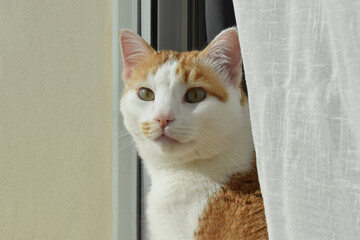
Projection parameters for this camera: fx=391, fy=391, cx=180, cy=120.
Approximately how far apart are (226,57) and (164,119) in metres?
0.21

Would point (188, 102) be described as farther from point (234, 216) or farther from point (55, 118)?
point (55, 118)

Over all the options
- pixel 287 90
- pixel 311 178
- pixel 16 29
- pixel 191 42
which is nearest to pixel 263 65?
pixel 287 90

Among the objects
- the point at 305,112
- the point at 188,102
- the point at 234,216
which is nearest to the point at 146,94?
the point at 188,102

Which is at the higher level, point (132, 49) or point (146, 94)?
point (132, 49)

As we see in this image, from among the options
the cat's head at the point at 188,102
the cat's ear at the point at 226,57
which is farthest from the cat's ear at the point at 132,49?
the cat's ear at the point at 226,57

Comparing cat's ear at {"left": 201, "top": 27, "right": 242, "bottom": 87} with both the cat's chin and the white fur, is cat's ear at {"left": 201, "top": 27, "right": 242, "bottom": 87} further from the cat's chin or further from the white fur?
the cat's chin

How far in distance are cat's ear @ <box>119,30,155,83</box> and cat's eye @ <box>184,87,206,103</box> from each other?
0.55ft

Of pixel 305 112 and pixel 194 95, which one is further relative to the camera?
pixel 194 95

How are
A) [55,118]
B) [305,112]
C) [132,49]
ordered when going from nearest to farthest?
[305,112]
[132,49]
[55,118]

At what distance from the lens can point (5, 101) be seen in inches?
47.8

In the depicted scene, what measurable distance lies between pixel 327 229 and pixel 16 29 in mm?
1076

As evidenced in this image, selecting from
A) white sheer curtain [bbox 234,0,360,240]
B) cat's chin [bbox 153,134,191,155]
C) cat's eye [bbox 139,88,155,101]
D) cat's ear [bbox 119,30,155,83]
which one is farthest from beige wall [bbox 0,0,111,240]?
white sheer curtain [bbox 234,0,360,240]

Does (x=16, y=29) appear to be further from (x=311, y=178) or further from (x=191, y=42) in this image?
(x=311, y=178)

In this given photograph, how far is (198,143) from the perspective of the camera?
30.4 inches
